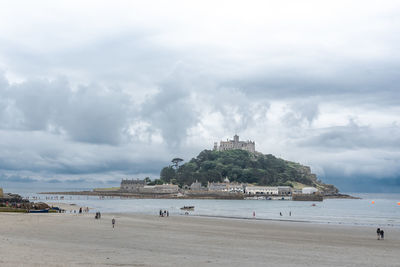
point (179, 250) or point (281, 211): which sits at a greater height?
point (179, 250)

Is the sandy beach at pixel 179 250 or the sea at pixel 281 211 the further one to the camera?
the sea at pixel 281 211

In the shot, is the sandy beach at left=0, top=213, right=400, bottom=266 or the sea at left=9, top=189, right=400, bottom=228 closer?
the sandy beach at left=0, top=213, right=400, bottom=266

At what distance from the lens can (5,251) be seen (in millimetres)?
20609

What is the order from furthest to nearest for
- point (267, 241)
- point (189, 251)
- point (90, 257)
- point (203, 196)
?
point (203, 196)
point (267, 241)
point (189, 251)
point (90, 257)

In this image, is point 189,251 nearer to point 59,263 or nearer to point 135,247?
point 135,247

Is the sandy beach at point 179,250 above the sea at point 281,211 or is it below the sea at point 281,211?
above

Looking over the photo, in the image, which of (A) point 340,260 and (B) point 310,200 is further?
(B) point 310,200

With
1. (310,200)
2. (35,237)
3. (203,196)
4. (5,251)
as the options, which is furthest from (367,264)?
(203,196)

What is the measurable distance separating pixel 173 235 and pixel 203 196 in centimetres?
16336

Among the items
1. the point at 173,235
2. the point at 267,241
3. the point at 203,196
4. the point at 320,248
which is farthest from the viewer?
the point at 203,196

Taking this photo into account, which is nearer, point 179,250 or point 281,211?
point 179,250

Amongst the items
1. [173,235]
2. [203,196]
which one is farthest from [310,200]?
[173,235]

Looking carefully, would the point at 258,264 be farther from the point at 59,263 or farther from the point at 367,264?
the point at 59,263

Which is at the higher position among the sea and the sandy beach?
the sandy beach
